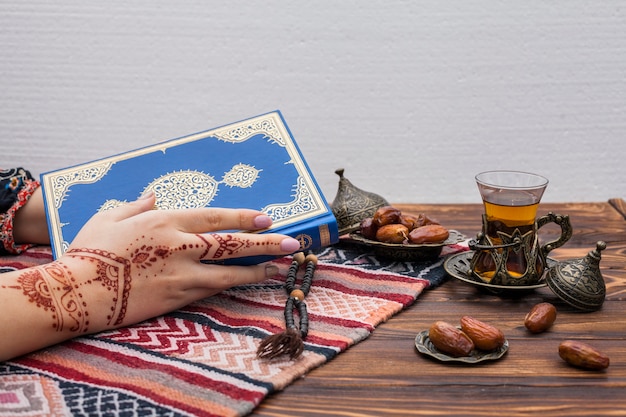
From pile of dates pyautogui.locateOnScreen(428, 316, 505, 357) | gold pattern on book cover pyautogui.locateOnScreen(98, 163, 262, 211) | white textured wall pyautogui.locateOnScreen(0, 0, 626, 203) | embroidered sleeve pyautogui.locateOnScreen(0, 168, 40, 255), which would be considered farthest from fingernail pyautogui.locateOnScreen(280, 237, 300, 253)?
white textured wall pyautogui.locateOnScreen(0, 0, 626, 203)

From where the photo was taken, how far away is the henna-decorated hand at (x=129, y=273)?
2.73 feet

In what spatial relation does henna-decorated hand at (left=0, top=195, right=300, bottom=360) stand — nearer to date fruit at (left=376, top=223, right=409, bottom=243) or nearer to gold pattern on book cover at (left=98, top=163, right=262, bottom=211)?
gold pattern on book cover at (left=98, top=163, right=262, bottom=211)

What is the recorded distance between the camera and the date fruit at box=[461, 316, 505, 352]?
82 centimetres

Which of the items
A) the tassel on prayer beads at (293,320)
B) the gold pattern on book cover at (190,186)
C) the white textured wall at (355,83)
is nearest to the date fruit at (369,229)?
the tassel on prayer beads at (293,320)

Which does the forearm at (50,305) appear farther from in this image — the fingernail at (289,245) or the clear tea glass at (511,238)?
the clear tea glass at (511,238)

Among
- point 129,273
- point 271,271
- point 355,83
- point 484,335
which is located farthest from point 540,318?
point 355,83

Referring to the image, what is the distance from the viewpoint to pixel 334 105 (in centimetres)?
227

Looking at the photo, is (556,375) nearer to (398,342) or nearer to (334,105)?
(398,342)

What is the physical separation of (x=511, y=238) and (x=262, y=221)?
38 centimetres

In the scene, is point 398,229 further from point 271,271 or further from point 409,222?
point 271,271

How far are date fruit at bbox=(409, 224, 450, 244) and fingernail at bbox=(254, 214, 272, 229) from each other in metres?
0.28

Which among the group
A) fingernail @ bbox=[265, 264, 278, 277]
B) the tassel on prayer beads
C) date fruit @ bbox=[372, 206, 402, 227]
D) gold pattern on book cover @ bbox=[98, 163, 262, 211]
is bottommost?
the tassel on prayer beads

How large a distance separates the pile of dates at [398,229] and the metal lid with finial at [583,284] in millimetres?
234

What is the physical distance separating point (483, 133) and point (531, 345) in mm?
1538
